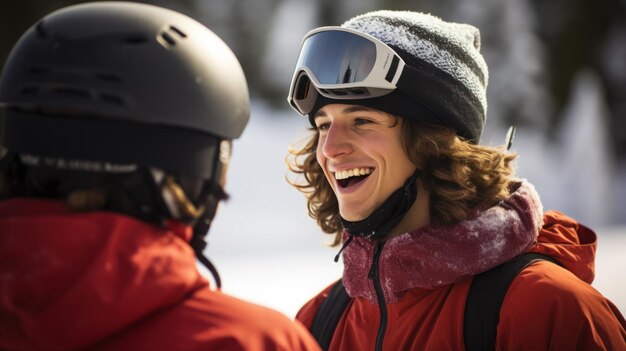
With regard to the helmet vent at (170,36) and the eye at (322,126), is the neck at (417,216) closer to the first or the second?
the eye at (322,126)

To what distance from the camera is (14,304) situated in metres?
1.35

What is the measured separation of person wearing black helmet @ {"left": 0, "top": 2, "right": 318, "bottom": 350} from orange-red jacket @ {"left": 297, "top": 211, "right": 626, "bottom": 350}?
2.68 feet

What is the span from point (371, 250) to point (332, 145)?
1.30 ft

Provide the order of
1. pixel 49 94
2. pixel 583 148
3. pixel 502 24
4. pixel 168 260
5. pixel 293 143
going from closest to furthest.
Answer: pixel 168 260
pixel 49 94
pixel 293 143
pixel 502 24
pixel 583 148

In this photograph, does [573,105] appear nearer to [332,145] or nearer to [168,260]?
[332,145]

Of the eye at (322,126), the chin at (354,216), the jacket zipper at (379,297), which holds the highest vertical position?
the eye at (322,126)

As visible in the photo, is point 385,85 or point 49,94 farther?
point 385,85

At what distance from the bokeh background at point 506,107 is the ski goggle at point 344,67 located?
6.96m

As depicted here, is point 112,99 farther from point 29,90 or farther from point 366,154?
point 366,154

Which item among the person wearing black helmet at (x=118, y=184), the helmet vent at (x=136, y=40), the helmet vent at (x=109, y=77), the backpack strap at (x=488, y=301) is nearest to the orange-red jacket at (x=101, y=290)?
the person wearing black helmet at (x=118, y=184)

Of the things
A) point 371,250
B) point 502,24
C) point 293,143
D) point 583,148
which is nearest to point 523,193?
point 371,250

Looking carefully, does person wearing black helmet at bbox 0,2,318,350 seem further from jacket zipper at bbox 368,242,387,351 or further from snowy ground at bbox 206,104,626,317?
snowy ground at bbox 206,104,626,317

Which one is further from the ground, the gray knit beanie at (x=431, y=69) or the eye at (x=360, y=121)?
the gray knit beanie at (x=431, y=69)

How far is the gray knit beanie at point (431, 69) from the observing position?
254cm
